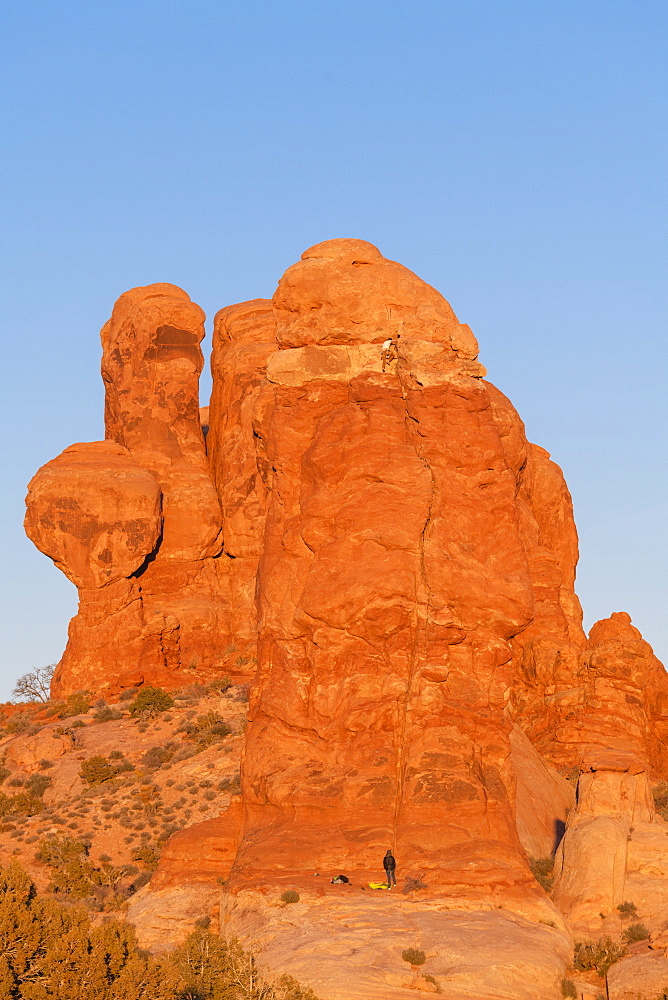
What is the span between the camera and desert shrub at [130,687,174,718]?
184ft

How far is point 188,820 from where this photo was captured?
45406 millimetres

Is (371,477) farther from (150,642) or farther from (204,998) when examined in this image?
(150,642)

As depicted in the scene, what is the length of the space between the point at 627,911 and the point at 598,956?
2.71 m

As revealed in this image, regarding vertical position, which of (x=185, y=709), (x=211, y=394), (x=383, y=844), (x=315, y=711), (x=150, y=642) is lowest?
(x=383, y=844)

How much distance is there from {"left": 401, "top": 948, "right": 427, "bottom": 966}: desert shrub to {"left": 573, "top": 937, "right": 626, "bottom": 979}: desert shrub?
385 centimetres

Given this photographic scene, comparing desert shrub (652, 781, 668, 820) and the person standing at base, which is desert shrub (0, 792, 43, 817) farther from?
the person standing at base

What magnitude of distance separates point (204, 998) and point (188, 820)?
2313 centimetres

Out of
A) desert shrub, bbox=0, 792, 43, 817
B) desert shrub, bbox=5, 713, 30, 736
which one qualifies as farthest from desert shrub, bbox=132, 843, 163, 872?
desert shrub, bbox=5, 713, 30, 736

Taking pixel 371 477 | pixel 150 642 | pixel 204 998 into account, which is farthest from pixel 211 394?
pixel 204 998

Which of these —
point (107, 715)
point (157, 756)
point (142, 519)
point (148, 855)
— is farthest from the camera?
point (142, 519)

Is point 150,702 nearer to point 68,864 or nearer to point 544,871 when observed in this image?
point 68,864

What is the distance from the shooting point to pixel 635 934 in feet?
88.7

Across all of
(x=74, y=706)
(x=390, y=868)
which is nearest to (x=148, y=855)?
(x=74, y=706)

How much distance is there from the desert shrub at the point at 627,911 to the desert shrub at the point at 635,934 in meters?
0.66
